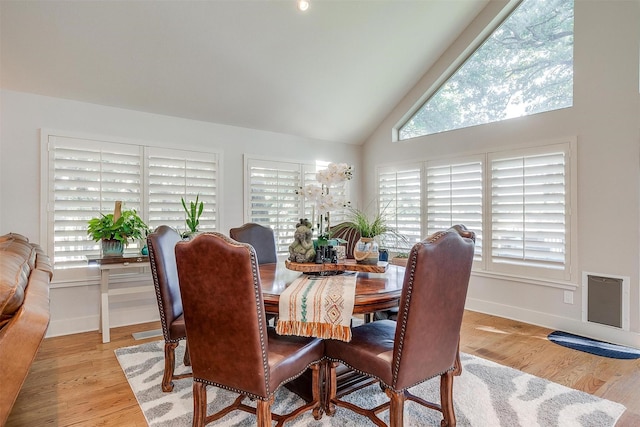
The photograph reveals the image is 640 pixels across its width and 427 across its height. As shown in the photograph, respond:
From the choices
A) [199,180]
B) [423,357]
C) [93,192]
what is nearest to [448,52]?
[199,180]

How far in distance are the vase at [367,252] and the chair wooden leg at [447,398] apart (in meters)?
0.76

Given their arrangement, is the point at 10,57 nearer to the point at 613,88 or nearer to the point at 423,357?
the point at 423,357

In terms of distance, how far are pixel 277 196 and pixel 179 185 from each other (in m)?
1.28

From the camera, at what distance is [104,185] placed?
3594 millimetres

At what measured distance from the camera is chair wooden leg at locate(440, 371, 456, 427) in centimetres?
186

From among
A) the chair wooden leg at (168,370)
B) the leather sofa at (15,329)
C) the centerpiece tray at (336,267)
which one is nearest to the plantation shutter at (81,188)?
the chair wooden leg at (168,370)

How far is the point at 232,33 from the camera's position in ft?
10.8

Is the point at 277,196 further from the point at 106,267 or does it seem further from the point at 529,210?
the point at 529,210

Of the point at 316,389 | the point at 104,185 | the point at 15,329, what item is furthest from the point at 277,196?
the point at 15,329

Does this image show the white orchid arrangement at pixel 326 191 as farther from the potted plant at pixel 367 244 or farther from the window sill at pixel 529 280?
the window sill at pixel 529 280

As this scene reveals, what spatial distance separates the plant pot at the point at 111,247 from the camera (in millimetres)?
3334

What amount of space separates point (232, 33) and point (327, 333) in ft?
9.43

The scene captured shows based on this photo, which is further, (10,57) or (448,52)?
(448,52)

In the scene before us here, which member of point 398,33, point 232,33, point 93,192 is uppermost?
point 398,33
